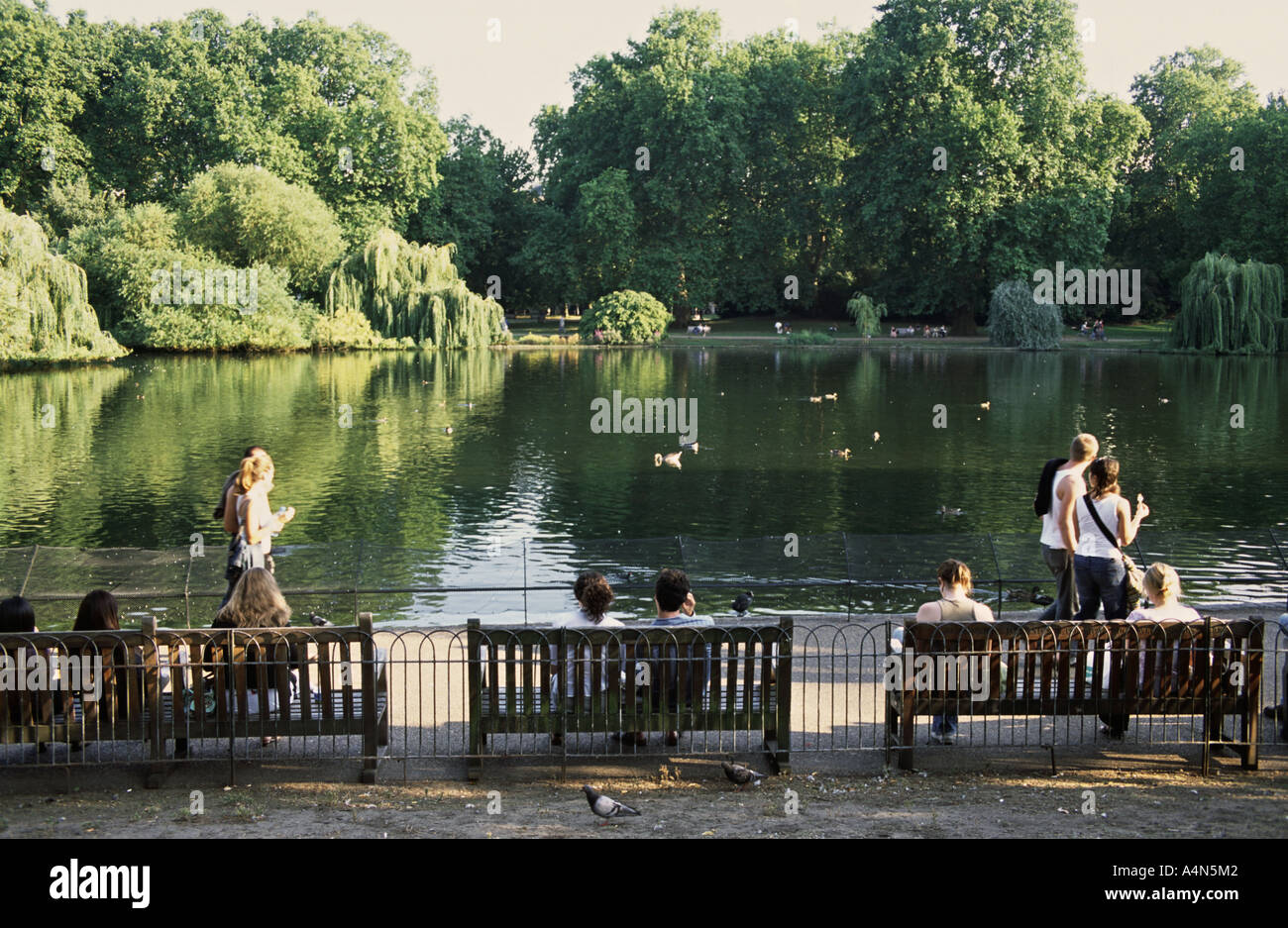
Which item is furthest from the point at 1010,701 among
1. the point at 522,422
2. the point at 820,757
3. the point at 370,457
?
the point at 522,422

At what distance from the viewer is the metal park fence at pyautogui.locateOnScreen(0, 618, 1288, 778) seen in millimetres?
7484

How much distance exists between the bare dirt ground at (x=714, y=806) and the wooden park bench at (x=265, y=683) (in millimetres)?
317

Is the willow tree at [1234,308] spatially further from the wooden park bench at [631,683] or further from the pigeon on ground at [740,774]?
the pigeon on ground at [740,774]

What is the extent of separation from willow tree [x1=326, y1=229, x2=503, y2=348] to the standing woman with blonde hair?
52250 millimetres

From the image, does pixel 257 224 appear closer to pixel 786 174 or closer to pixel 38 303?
pixel 38 303

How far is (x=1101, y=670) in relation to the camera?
785 cm

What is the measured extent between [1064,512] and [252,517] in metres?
6.47

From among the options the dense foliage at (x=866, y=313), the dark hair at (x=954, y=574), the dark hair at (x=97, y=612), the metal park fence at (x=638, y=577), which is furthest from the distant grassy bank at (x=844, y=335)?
the dark hair at (x=97, y=612)

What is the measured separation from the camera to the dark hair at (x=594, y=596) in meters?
8.35

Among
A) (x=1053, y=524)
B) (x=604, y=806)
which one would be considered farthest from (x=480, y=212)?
(x=604, y=806)

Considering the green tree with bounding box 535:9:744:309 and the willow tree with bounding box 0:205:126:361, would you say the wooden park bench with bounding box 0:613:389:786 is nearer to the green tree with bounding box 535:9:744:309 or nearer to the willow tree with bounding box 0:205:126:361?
the willow tree with bounding box 0:205:126:361

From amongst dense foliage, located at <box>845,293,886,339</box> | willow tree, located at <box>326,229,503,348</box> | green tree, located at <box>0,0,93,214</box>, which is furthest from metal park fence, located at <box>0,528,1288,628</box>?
green tree, located at <box>0,0,93,214</box>

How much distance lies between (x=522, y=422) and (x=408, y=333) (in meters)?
30.1

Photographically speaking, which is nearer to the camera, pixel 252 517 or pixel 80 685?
pixel 80 685
